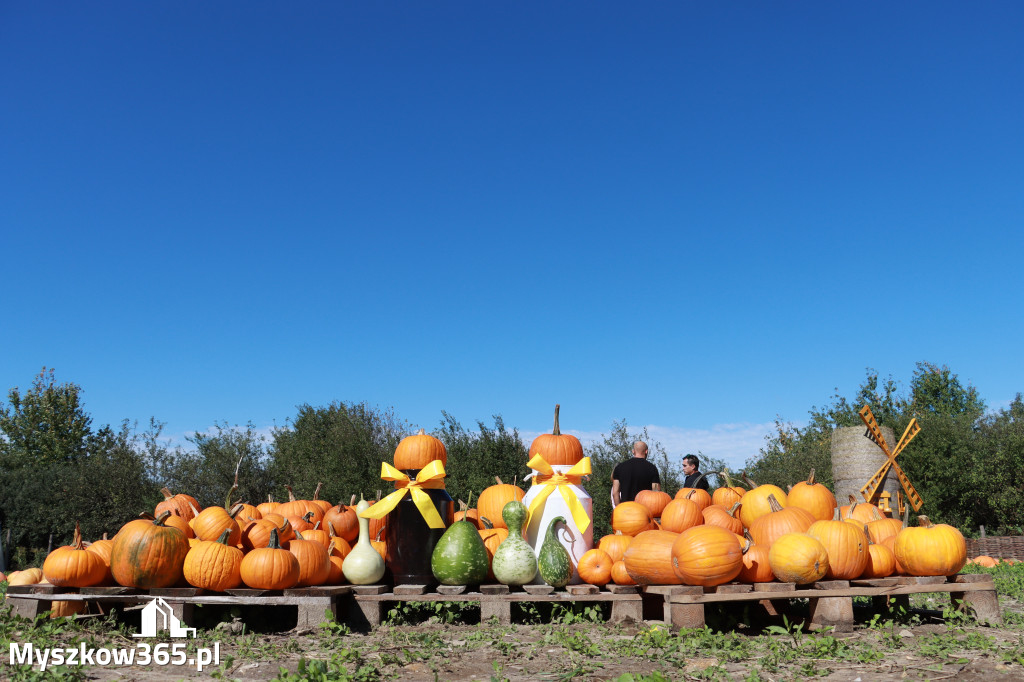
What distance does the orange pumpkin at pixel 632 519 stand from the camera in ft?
25.1

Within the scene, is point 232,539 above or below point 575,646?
above

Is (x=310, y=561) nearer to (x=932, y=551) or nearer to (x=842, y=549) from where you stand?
(x=842, y=549)

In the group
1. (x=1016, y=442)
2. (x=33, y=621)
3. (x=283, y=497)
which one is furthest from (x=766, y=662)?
(x=1016, y=442)

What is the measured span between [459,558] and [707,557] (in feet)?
7.52

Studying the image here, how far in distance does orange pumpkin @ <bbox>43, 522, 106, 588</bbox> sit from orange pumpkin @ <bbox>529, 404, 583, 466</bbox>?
4.36m

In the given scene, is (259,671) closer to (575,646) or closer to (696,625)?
(575,646)

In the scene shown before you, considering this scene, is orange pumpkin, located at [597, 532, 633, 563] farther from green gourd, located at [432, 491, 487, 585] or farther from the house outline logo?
the house outline logo

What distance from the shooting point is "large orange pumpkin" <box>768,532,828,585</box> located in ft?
20.5

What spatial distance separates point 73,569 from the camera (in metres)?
6.63

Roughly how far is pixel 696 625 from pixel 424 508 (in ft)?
9.08

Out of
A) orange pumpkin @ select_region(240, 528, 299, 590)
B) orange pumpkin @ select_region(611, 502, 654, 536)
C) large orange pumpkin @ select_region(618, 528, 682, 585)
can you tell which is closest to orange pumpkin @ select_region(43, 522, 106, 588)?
orange pumpkin @ select_region(240, 528, 299, 590)

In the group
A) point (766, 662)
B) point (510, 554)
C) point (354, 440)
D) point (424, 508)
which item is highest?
point (354, 440)

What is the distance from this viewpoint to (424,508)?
7.20 m

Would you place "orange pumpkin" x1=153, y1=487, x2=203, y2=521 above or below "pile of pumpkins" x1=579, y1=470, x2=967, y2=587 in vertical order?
above
